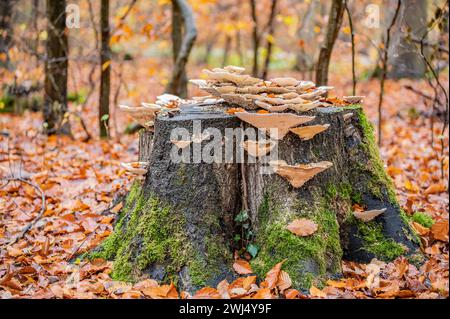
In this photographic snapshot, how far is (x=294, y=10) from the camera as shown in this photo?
70.1ft

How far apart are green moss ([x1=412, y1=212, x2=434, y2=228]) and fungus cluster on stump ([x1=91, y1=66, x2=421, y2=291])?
0.66m

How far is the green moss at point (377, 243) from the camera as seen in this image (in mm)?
3824

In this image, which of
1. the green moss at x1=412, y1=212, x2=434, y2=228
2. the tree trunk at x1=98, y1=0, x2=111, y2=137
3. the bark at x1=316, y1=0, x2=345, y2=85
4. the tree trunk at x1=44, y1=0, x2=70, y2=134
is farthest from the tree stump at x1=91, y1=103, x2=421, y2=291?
the tree trunk at x1=44, y1=0, x2=70, y2=134

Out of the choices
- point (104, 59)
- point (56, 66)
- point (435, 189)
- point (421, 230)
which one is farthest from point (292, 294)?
point (56, 66)

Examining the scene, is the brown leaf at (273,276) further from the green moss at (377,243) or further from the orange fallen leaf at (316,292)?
the green moss at (377,243)

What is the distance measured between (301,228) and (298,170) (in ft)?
1.48

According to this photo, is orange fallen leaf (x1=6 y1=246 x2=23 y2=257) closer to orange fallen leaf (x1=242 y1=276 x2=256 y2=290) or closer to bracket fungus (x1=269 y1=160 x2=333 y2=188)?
orange fallen leaf (x1=242 y1=276 x2=256 y2=290)

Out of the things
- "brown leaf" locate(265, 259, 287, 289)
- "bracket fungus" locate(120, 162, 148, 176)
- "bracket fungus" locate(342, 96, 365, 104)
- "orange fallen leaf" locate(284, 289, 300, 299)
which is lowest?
"orange fallen leaf" locate(284, 289, 300, 299)

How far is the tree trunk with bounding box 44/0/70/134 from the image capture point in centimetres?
844

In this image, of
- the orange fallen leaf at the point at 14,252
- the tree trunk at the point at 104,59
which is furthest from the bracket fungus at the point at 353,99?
the tree trunk at the point at 104,59

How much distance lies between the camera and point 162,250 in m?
3.56

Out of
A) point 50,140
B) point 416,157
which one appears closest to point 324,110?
point 416,157

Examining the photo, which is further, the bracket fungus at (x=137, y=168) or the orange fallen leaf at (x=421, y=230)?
the orange fallen leaf at (x=421, y=230)

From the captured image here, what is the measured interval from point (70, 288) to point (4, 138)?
5.97 meters
